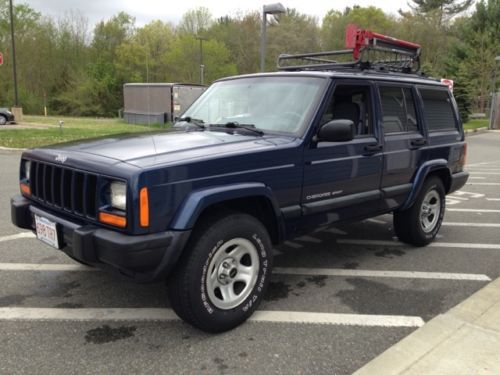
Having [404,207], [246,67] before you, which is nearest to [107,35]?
[246,67]

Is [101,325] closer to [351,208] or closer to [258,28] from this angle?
[351,208]

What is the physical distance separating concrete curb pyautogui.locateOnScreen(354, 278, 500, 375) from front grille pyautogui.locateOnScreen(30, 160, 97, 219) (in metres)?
1.97

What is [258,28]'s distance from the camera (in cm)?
4950

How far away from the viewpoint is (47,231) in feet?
10.7

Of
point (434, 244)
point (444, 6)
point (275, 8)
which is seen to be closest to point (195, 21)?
point (444, 6)

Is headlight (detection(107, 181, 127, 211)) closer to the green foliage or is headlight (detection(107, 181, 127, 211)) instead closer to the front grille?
the front grille

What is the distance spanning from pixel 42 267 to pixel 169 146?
2056mm

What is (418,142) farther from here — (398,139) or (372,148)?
(372,148)

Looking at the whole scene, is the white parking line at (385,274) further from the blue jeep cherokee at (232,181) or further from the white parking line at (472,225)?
the white parking line at (472,225)

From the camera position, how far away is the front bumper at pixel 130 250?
2.73m

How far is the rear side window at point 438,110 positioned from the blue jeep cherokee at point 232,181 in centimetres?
16

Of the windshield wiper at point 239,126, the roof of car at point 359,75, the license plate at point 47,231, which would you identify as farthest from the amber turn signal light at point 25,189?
the roof of car at point 359,75

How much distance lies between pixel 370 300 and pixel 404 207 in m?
1.43

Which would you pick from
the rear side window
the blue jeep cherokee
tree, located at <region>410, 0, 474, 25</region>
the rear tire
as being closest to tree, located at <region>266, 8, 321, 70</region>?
tree, located at <region>410, 0, 474, 25</region>
